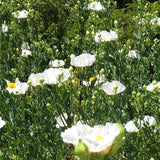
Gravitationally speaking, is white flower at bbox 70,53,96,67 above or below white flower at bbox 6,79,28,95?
above

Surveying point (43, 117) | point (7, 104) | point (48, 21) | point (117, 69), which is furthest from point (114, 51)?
point (48, 21)

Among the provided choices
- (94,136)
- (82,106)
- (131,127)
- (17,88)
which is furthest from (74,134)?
(17,88)

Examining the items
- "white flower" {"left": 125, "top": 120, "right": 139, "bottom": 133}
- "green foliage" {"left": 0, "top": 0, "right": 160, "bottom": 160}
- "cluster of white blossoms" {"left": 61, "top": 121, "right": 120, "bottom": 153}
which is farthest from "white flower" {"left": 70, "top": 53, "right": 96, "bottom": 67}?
"cluster of white blossoms" {"left": 61, "top": 121, "right": 120, "bottom": 153}

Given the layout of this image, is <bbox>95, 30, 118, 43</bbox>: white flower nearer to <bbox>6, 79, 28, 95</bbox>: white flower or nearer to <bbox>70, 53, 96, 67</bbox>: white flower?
<bbox>70, 53, 96, 67</bbox>: white flower

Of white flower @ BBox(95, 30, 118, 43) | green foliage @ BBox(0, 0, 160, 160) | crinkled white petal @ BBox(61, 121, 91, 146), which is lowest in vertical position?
green foliage @ BBox(0, 0, 160, 160)

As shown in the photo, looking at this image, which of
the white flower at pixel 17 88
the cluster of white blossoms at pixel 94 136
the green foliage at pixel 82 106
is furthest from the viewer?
the white flower at pixel 17 88

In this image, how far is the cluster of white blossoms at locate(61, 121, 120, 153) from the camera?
86 cm

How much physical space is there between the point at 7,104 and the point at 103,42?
2.48 feet

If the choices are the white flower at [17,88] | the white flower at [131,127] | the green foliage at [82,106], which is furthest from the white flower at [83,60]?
the white flower at [131,127]

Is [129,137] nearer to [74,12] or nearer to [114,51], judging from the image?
[114,51]

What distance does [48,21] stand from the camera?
13.5ft

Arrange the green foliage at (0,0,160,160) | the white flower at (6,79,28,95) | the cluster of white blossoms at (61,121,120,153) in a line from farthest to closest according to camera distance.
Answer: the white flower at (6,79,28,95) → the green foliage at (0,0,160,160) → the cluster of white blossoms at (61,121,120,153)

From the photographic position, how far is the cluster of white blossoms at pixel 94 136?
86cm

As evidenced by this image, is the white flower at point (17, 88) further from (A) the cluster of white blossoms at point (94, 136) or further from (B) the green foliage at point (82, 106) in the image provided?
(A) the cluster of white blossoms at point (94, 136)
